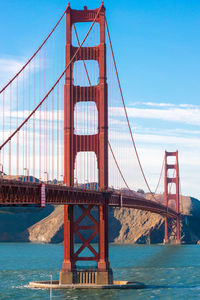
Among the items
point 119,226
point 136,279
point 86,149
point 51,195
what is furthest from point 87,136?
point 119,226

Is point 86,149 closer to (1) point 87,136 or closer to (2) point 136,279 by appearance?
(1) point 87,136

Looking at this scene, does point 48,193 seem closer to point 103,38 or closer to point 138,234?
point 103,38

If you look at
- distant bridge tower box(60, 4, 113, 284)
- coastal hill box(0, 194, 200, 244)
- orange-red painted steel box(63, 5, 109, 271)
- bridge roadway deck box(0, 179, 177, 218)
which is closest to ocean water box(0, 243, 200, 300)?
distant bridge tower box(60, 4, 113, 284)

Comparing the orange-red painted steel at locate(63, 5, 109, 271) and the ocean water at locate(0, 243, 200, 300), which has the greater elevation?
the orange-red painted steel at locate(63, 5, 109, 271)

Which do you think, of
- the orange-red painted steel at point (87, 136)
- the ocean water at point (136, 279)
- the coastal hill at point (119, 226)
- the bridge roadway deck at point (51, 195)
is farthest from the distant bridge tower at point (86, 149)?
the coastal hill at point (119, 226)

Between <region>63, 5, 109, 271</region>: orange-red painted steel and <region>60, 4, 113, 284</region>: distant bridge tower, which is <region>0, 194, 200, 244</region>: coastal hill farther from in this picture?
<region>63, 5, 109, 271</region>: orange-red painted steel
